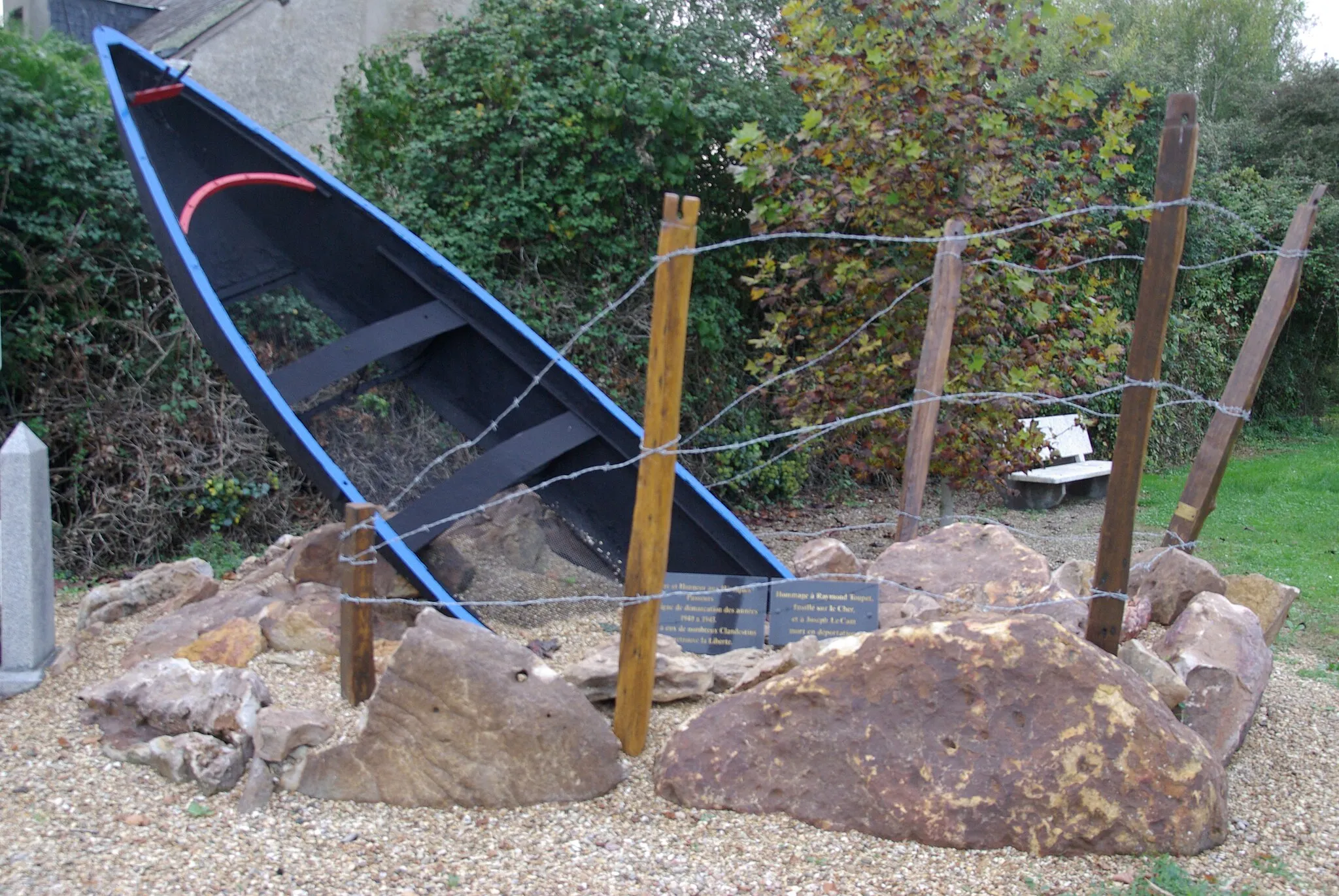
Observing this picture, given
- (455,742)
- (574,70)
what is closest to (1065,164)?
(574,70)

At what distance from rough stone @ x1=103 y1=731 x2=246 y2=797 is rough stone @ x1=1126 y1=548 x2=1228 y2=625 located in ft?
11.2

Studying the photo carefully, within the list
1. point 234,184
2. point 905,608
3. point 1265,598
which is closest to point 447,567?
point 905,608

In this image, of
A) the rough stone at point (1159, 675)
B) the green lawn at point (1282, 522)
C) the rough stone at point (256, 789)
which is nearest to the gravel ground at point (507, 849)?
the rough stone at point (256, 789)

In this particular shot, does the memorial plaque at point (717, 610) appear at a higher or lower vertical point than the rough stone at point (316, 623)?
higher

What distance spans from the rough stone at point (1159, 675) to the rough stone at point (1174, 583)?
3.16 feet

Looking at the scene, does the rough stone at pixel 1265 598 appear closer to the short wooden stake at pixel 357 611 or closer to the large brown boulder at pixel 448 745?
the large brown boulder at pixel 448 745

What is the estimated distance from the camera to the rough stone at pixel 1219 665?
128 inches

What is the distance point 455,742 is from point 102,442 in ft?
13.3

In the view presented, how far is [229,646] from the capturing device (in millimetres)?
3723

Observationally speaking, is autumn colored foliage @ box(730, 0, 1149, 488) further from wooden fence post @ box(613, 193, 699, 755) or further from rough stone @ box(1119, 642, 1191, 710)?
wooden fence post @ box(613, 193, 699, 755)

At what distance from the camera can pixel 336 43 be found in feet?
30.0

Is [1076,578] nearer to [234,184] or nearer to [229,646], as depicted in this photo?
[229,646]

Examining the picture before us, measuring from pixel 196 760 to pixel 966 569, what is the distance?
9.39ft

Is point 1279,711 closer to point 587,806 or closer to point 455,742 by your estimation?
point 587,806
